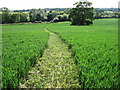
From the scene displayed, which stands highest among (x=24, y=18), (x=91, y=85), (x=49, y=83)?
(x=24, y=18)

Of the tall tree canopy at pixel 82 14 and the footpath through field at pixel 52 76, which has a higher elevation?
the tall tree canopy at pixel 82 14

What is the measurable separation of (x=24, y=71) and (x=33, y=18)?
96.9 m

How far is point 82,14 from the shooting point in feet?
230

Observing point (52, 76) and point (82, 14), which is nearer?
point (52, 76)

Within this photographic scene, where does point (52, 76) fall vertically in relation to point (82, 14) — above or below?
below

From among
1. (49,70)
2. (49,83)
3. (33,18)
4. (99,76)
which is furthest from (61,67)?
(33,18)

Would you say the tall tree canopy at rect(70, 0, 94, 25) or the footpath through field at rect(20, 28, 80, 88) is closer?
the footpath through field at rect(20, 28, 80, 88)

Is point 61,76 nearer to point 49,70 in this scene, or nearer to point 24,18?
point 49,70

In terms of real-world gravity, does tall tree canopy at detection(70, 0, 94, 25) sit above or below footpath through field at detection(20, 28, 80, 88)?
above

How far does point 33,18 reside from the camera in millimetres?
100125

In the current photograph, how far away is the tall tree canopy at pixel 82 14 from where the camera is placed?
226 ft

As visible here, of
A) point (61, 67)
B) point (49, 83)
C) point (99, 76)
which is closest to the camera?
point (99, 76)

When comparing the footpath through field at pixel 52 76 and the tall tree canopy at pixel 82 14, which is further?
the tall tree canopy at pixel 82 14

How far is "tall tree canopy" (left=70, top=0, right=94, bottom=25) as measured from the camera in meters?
68.9
